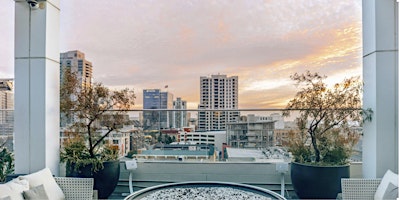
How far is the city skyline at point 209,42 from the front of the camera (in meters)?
4.65

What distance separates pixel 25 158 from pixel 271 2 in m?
4.54

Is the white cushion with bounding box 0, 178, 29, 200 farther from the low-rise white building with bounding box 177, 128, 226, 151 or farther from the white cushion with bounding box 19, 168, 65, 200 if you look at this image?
the low-rise white building with bounding box 177, 128, 226, 151

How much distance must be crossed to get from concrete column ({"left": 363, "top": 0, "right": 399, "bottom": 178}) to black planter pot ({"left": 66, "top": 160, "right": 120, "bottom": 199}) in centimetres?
334

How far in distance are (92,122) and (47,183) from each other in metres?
1.17

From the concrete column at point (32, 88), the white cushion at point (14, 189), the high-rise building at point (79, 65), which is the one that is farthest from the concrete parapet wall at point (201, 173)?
the white cushion at point (14, 189)

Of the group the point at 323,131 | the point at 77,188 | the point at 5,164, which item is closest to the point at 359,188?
the point at 323,131

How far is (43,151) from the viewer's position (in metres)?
3.27

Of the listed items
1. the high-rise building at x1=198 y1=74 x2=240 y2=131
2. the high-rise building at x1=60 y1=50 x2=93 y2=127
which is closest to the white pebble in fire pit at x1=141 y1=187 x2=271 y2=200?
the high-rise building at x1=198 y1=74 x2=240 y2=131

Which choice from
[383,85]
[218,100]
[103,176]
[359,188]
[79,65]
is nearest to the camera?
[359,188]

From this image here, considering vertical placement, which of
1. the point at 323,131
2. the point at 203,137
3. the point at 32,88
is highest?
the point at 32,88

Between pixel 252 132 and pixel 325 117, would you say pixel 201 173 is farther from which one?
pixel 325 117

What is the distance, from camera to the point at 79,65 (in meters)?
4.21

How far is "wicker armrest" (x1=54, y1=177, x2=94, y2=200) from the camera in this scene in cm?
282

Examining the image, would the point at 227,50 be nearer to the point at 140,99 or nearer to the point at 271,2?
the point at 271,2
